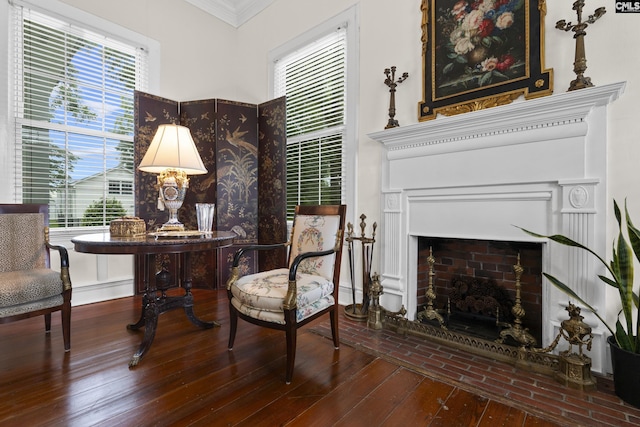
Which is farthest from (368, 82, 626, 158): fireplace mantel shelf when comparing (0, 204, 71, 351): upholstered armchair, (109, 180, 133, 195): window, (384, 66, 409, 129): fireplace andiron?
(109, 180, 133, 195): window

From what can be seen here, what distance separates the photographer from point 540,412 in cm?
141

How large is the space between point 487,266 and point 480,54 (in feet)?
5.07

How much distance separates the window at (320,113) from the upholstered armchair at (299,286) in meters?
0.86

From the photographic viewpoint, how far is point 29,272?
6.74 feet

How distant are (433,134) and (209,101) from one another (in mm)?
2600

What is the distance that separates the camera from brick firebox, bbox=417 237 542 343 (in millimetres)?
2160

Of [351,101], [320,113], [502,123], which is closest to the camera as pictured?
[502,123]

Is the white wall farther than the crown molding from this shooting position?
No

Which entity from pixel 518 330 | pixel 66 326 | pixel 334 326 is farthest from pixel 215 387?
pixel 518 330

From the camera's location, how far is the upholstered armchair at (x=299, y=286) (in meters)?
1.69

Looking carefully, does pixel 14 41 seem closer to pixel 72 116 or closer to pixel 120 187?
pixel 72 116

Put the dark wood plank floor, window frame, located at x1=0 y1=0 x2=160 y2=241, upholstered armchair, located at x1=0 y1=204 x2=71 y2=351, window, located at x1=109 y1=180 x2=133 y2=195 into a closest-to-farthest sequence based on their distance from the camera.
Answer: the dark wood plank floor → upholstered armchair, located at x1=0 y1=204 x2=71 y2=351 → window frame, located at x1=0 y1=0 x2=160 y2=241 → window, located at x1=109 y1=180 x2=133 y2=195

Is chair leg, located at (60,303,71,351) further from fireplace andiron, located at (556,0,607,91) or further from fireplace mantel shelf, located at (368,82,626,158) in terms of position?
fireplace andiron, located at (556,0,607,91)

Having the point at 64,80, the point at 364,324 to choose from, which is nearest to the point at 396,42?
the point at 364,324
